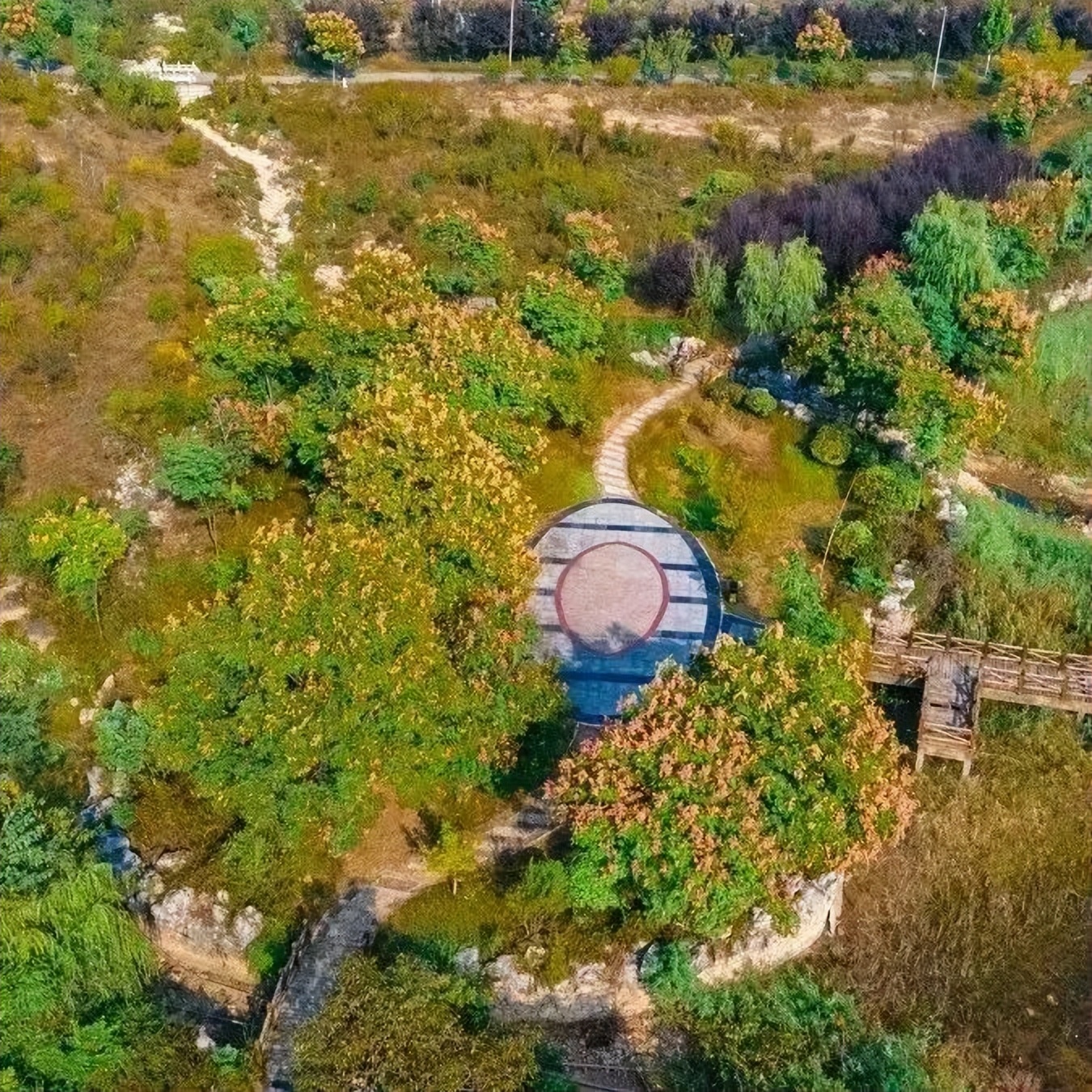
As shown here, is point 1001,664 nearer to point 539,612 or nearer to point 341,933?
point 539,612

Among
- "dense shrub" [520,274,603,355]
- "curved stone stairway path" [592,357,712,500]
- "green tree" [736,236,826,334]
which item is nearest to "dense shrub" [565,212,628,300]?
"dense shrub" [520,274,603,355]

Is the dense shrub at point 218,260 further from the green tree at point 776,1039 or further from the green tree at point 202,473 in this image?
the green tree at point 776,1039

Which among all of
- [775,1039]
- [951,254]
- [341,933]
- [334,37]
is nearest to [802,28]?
[334,37]

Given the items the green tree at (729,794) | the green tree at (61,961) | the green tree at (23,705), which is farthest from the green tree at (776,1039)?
the green tree at (23,705)

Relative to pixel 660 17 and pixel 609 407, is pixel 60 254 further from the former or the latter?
pixel 660 17

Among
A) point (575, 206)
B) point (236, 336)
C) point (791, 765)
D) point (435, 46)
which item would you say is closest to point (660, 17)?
point (435, 46)

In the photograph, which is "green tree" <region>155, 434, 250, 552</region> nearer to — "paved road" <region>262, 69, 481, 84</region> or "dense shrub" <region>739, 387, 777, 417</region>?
"dense shrub" <region>739, 387, 777, 417</region>
